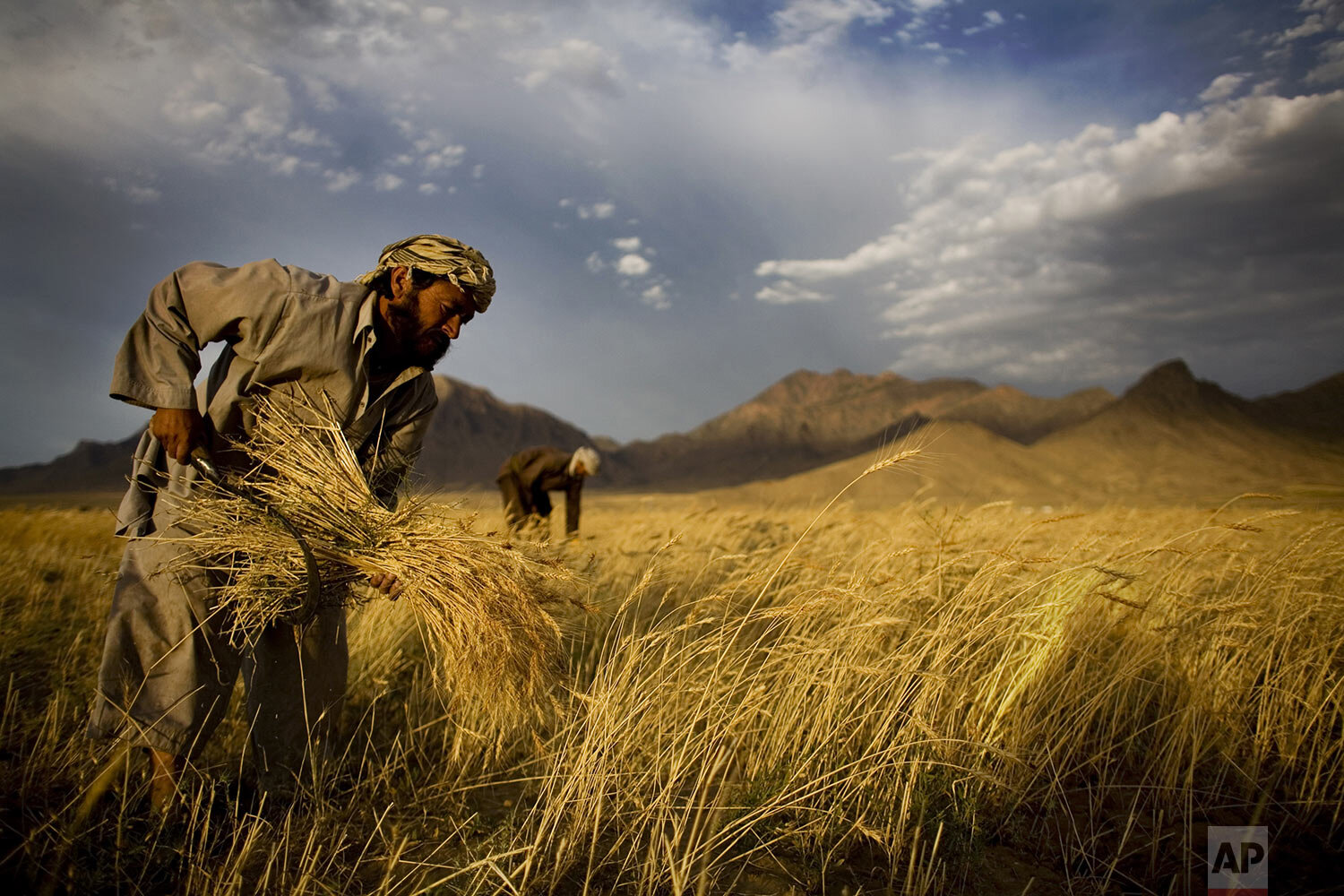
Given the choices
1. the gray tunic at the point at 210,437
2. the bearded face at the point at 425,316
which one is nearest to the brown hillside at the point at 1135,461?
the bearded face at the point at 425,316

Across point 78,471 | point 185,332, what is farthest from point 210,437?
point 78,471

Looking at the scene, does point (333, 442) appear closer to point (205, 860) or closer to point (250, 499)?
point (250, 499)

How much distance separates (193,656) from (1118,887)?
2.73 meters

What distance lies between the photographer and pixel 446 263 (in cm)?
235

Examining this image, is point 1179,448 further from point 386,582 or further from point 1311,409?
point 386,582

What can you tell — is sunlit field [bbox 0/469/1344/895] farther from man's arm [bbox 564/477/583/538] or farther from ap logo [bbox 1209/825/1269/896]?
man's arm [bbox 564/477/583/538]

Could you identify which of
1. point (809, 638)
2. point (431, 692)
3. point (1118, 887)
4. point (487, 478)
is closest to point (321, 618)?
point (431, 692)

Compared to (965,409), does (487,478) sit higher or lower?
lower

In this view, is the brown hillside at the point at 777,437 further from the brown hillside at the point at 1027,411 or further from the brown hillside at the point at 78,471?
the brown hillside at the point at 78,471

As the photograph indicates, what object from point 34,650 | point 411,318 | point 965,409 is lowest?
point 34,650

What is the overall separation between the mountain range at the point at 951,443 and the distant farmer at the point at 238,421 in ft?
1.54

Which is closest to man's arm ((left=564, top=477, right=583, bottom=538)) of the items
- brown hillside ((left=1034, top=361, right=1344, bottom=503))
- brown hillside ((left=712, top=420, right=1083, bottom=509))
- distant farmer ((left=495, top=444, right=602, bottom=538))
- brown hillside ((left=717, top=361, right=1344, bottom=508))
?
distant farmer ((left=495, top=444, right=602, bottom=538))

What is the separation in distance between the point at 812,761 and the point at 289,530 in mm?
1635

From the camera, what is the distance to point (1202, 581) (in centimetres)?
366
